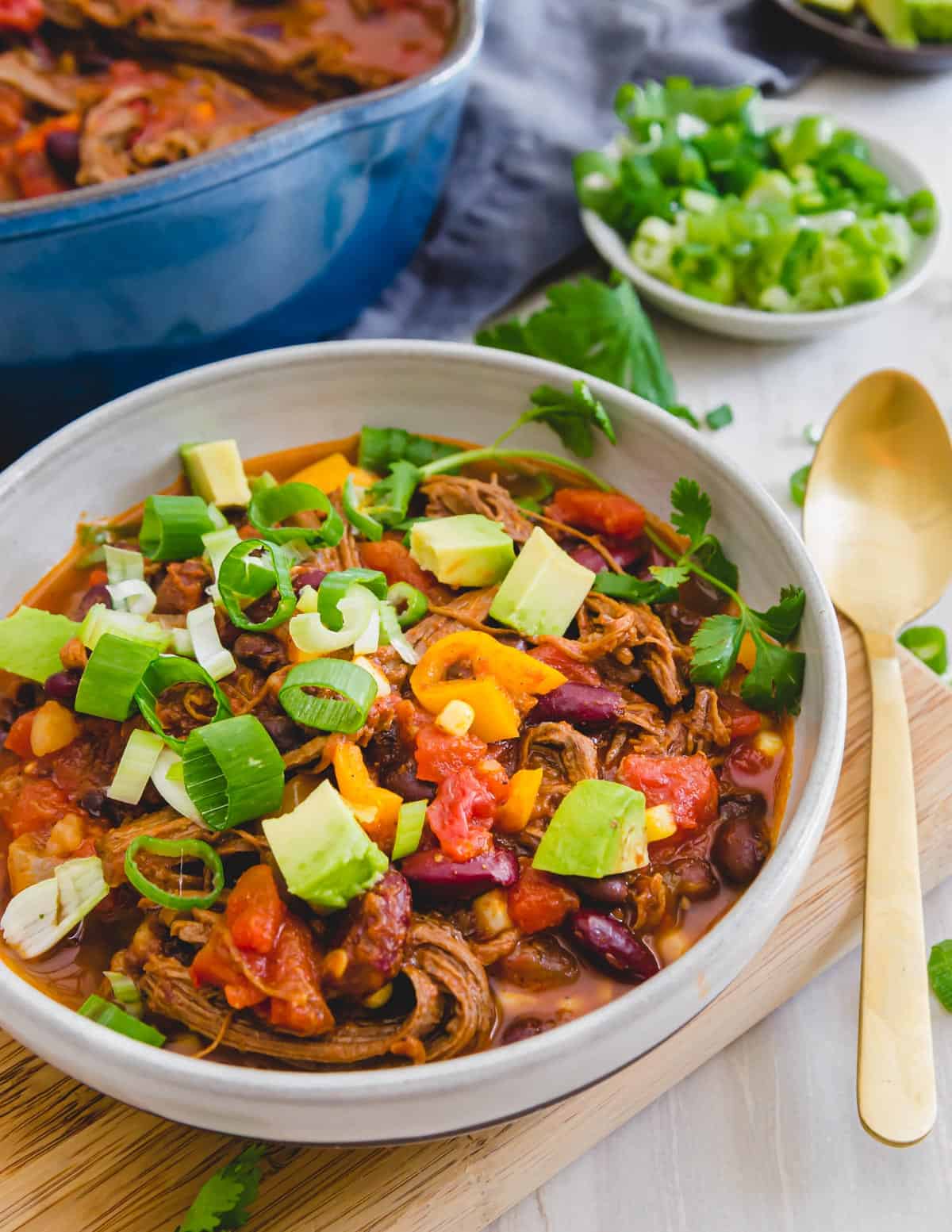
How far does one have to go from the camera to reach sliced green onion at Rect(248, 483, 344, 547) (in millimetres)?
3104

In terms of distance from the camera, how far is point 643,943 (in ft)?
8.43

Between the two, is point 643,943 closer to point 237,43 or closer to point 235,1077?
point 235,1077

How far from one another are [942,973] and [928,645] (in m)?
1.10

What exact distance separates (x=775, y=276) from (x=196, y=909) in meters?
3.46

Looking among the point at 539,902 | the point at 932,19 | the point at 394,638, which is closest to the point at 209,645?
the point at 394,638

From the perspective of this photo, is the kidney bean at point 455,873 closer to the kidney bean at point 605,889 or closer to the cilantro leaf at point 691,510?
the kidney bean at point 605,889

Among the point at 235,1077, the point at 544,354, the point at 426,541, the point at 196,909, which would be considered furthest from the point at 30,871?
the point at 544,354

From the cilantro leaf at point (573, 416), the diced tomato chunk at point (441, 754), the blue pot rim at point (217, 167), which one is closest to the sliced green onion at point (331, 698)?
the diced tomato chunk at point (441, 754)

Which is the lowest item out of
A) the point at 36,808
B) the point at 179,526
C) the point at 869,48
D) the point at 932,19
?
the point at 36,808

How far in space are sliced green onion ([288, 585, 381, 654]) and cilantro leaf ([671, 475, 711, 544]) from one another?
884 mm

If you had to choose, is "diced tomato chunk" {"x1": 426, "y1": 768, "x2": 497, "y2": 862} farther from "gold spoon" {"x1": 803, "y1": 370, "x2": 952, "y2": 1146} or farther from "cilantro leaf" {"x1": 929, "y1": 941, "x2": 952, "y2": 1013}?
"cilantro leaf" {"x1": 929, "y1": 941, "x2": 952, "y2": 1013}

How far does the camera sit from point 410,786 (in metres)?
2.61

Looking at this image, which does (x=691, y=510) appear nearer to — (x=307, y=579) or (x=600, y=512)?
(x=600, y=512)

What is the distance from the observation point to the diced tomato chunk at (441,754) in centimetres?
263
